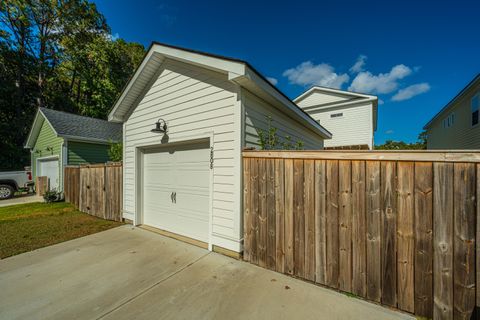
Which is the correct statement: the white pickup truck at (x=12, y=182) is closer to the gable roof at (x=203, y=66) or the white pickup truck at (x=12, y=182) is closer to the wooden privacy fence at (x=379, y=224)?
the gable roof at (x=203, y=66)

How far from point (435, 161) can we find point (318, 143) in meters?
7.59

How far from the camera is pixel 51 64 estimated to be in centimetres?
1833

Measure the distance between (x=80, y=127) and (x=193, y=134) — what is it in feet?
35.2

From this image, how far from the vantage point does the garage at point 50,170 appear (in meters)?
10.1

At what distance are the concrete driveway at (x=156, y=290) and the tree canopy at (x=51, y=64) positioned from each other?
19.5 metres

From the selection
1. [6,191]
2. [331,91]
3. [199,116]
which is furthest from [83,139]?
[331,91]

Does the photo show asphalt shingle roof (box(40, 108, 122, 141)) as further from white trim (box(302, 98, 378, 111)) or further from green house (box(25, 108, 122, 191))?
white trim (box(302, 98, 378, 111))

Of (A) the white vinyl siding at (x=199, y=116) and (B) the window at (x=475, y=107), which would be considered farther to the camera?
(B) the window at (x=475, y=107)

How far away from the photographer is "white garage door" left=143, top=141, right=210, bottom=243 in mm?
4156

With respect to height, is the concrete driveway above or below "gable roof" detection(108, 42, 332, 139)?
below

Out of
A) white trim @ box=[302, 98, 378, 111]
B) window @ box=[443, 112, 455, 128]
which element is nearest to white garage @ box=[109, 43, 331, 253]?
white trim @ box=[302, 98, 378, 111]

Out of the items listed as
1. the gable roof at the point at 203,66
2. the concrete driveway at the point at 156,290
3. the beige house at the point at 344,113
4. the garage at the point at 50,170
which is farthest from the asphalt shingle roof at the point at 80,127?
the beige house at the point at 344,113

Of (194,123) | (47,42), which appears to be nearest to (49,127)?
(194,123)

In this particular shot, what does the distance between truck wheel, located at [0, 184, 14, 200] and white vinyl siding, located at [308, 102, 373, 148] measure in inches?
756
